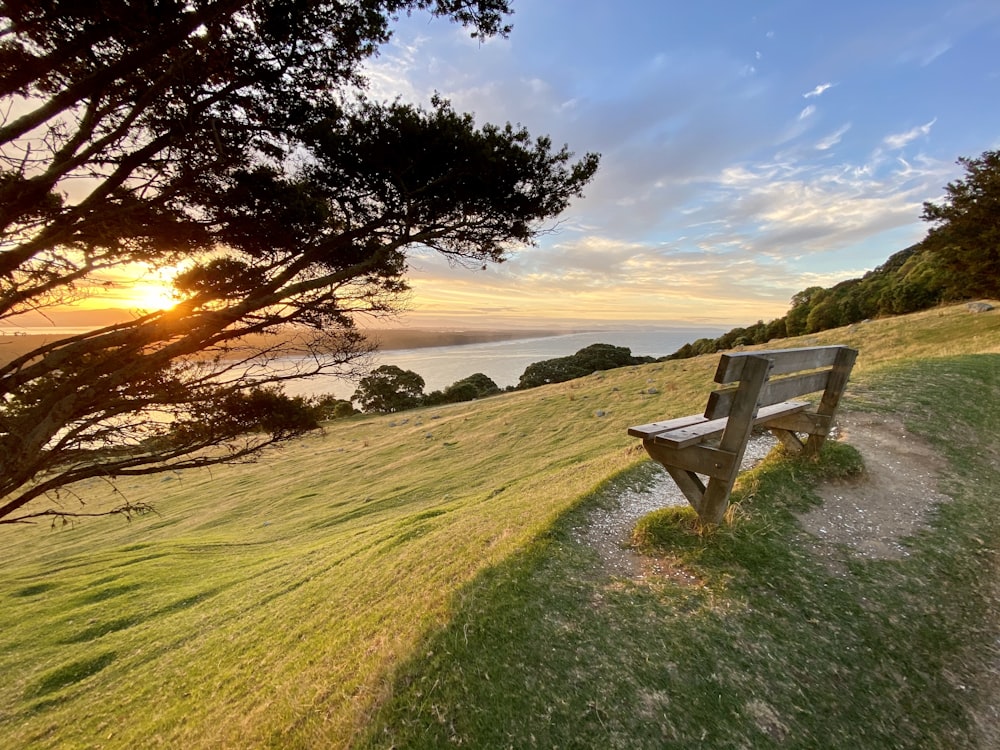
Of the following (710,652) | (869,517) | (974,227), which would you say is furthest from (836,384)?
(974,227)

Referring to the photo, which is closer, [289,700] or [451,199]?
[289,700]

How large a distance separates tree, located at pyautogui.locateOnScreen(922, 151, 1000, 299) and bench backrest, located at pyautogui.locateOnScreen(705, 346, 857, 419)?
23746mm

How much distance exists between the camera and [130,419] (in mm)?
6359

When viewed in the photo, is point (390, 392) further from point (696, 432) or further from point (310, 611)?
point (696, 432)

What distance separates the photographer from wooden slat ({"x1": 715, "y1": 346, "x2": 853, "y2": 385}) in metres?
4.05

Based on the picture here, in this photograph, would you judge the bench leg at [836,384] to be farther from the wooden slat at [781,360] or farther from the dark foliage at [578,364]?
the dark foliage at [578,364]

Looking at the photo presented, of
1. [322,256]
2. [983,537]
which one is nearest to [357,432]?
[322,256]

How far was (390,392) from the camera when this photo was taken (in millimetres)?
59219

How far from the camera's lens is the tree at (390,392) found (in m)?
58.6

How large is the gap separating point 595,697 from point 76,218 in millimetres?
7479

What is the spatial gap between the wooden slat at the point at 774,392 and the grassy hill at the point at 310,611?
7.01 ft

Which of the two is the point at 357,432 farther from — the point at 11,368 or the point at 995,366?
the point at 995,366

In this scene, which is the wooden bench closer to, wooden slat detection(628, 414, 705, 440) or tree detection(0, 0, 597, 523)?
wooden slat detection(628, 414, 705, 440)

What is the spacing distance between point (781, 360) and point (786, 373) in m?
0.50
